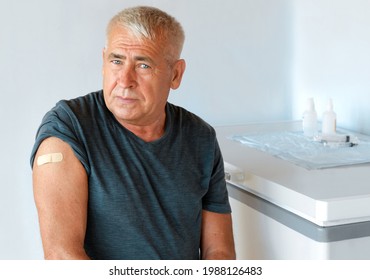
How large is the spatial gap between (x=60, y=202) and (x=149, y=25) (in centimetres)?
43

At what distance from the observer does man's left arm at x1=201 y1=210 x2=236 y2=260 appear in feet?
5.13

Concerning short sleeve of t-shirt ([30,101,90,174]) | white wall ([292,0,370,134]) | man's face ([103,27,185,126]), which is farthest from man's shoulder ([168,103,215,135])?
white wall ([292,0,370,134])

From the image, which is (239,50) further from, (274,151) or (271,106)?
(274,151)

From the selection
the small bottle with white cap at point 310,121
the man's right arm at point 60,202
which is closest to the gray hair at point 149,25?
the man's right arm at point 60,202

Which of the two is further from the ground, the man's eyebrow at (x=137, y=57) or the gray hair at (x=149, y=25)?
the gray hair at (x=149, y=25)

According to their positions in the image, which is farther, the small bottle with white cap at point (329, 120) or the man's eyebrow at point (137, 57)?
the small bottle with white cap at point (329, 120)

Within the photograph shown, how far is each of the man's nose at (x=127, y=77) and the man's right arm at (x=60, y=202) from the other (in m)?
0.18

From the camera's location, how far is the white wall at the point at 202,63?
1999 millimetres

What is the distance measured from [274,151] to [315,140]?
18 centimetres

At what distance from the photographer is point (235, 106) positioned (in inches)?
92.0

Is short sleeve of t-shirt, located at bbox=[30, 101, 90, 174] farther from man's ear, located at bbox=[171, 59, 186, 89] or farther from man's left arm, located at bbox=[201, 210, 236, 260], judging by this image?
man's left arm, located at bbox=[201, 210, 236, 260]

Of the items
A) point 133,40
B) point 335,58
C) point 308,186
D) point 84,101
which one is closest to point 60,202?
point 84,101

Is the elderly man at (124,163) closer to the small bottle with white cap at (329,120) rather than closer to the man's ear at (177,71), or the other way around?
the man's ear at (177,71)
